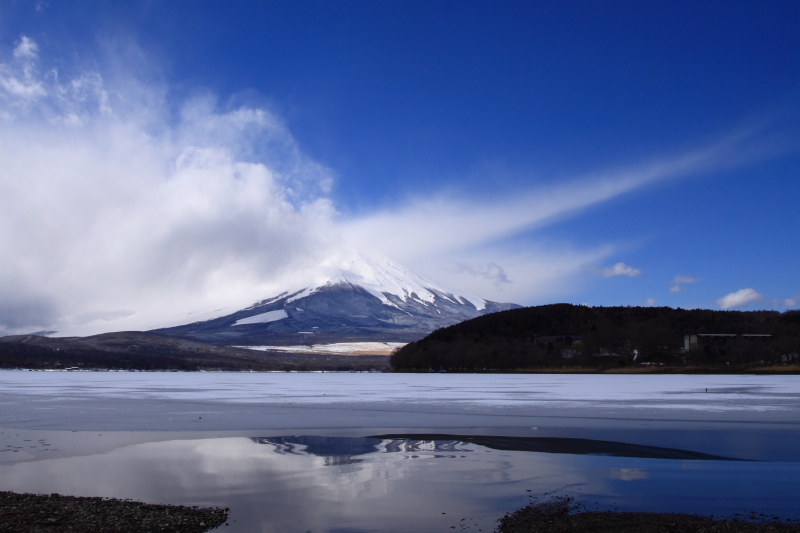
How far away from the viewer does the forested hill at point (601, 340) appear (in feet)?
305

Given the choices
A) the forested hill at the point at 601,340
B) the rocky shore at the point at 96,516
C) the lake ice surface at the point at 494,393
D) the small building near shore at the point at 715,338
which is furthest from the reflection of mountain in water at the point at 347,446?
the small building near shore at the point at 715,338

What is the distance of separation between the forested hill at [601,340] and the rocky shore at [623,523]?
295 feet

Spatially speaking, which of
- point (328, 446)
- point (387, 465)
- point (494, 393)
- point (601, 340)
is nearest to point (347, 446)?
point (328, 446)

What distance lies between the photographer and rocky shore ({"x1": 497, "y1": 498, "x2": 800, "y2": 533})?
770 cm

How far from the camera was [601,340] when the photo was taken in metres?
106

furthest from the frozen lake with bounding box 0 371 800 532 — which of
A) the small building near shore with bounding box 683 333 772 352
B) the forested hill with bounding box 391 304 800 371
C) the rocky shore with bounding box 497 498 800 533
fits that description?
the small building near shore with bounding box 683 333 772 352

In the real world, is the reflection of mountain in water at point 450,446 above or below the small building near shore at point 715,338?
below

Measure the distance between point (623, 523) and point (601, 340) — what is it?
102898mm

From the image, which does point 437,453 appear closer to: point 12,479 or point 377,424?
point 377,424

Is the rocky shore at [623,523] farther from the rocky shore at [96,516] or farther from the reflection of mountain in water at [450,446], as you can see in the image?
the reflection of mountain in water at [450,446]

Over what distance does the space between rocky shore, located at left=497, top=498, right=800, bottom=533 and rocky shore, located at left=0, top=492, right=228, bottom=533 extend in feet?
13.0

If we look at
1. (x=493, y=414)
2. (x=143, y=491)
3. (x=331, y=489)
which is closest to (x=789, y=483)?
(x=331, y=489)

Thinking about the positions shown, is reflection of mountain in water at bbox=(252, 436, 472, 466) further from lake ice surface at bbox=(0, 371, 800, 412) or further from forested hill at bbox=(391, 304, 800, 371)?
forested hill at bbox=(391, 304, 800, 371)

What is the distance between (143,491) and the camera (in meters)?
9.83
